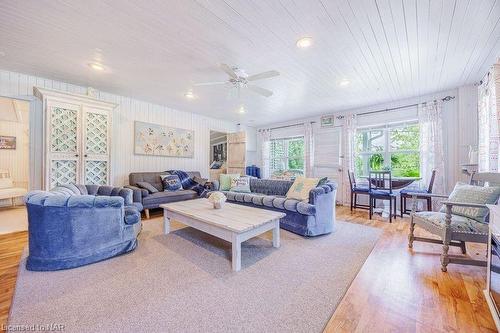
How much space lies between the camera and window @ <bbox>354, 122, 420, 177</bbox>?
14.3 ft

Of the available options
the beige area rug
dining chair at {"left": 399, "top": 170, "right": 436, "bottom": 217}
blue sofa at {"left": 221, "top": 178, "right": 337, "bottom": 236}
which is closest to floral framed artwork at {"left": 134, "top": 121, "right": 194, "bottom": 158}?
the beige area rug

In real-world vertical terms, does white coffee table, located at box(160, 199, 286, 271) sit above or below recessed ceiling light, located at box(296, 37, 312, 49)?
below

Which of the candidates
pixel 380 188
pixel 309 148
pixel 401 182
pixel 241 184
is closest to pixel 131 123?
pixel 241 184

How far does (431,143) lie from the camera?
3.97 m

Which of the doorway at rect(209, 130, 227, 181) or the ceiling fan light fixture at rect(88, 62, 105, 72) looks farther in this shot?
the doorway at rect(209, 130, 227, 181)

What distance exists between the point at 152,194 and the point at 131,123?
5.65 ft

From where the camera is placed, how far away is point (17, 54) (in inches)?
101

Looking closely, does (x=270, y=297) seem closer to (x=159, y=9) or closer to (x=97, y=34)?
(x=159, y=9)

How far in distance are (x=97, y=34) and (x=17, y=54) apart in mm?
1381

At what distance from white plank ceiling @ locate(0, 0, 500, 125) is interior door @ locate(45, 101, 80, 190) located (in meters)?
0.55

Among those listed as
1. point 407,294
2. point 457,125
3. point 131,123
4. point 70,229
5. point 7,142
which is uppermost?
point 131,123

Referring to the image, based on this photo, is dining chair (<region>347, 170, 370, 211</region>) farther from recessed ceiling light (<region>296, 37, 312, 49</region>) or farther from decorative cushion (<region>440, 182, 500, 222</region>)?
recessed ceiling light (<region>296, 37, 312, 49</region>)

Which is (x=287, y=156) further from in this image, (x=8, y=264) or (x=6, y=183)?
(x=6, y=183)

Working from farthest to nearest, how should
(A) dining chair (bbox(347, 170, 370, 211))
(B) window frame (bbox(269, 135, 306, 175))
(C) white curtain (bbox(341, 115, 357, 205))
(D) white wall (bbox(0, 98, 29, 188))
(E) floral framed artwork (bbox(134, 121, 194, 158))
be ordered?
(B) window frame (bbox(269, 135, 306, 175))
(D) white wall (bbox(0, 98, 29, 188))
(C) white curtain (bbox(341, 115, 357, 205))
(E) floral framed artwork (bbox(134, 121, 194, 158))
(A) dining chair (bbox(347, 170, 370, 211))
